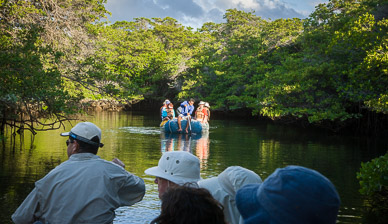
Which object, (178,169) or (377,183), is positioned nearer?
(178,169)

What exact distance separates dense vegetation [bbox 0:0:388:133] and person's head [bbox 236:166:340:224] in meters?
8.74

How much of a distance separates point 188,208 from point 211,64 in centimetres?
3841

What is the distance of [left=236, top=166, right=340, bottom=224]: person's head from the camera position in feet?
5.44

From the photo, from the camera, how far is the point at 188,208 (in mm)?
1892

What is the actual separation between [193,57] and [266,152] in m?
31.4

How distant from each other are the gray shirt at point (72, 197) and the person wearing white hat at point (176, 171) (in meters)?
0.42

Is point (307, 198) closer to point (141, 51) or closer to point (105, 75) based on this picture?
point (105, 75)

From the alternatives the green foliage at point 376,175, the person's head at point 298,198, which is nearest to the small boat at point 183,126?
the green foliage at point 376,175

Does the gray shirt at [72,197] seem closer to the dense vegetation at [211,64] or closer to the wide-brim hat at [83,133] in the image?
the wide-brim hat at [83,133]

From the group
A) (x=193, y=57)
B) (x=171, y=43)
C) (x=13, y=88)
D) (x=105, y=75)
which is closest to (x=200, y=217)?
(x=13, y=88)

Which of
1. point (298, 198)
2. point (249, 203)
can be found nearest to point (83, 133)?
point (249, 203)

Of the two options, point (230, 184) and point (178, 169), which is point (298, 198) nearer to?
point (230, 184)

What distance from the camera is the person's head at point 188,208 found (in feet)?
6.16

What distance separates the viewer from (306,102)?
22.9 m
